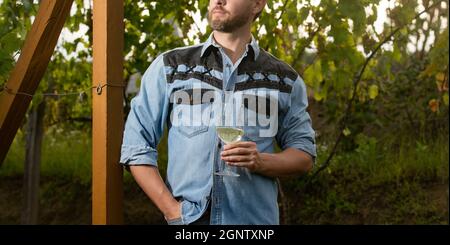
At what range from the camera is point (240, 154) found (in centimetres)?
209

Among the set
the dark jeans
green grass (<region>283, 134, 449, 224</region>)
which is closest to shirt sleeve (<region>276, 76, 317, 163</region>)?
the dark jeans

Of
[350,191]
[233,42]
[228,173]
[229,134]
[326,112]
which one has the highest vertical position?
[233,42]

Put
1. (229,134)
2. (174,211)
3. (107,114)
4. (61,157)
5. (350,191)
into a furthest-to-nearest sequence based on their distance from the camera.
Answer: (61,157)
(350,191)
(107,114)
(174,211)
(229,134)

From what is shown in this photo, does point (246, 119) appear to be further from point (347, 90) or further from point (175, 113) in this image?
point (347, 90)

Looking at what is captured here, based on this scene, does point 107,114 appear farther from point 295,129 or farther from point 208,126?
point 295,129

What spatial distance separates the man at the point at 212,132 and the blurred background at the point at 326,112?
1013 mm

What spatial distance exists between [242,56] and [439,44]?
2.18 m

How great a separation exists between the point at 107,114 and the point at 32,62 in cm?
39

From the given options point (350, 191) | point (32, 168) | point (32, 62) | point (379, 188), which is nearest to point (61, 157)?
point (32, 168)

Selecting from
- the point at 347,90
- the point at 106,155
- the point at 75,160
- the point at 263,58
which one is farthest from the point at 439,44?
the point at 75,160

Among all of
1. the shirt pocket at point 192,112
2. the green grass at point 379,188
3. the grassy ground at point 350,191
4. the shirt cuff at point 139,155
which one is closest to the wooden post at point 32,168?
the grassy ground at point 350,191

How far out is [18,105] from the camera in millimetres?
2613

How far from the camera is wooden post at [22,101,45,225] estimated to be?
15.0ft

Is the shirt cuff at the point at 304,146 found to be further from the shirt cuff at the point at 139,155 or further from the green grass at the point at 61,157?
the green grass at the point at 61,157
